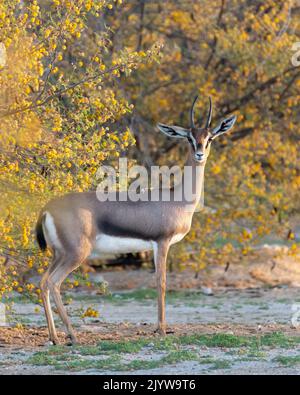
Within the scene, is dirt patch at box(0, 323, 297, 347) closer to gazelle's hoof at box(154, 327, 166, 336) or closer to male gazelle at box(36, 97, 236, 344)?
gazelle's hoof at box(154, 327, 166, 336)

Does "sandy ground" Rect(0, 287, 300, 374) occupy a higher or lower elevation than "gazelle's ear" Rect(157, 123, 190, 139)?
lower

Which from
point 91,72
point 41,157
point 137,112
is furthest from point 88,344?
point 137,112

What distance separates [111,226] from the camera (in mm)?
10930

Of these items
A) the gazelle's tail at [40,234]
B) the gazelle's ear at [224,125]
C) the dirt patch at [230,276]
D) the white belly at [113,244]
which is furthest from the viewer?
the dirt patch at [230,276]

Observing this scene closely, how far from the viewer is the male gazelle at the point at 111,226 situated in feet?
34.6

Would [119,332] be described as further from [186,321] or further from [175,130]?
[175,130]

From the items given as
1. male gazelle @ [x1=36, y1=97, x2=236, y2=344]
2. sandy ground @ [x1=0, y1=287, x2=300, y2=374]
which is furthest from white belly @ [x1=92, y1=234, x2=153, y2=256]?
sandy ground @ [x1=0, y1=287, x2=300, y2=374]

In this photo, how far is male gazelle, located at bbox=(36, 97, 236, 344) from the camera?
34.6 ft

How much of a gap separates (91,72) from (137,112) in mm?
6631

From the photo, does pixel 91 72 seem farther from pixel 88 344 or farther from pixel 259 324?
pixel 259 324

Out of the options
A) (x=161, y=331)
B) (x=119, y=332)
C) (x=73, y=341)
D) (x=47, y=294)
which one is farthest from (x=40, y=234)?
(x=161, y=331)

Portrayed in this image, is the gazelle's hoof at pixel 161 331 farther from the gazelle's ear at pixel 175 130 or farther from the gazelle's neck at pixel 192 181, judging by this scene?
the gazelle's ear at pixel 175 130

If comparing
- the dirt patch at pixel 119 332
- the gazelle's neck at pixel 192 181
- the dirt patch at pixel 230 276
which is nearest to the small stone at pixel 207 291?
the dirt patch at pixel 230 276
